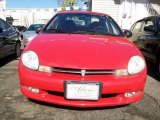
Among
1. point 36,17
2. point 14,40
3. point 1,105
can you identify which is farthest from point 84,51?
point 36,17

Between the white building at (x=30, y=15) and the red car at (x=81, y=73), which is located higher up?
the red car at (x=81, y=73)

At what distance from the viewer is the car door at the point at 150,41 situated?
22.3 ft

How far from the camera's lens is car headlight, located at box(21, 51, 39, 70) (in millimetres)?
3889

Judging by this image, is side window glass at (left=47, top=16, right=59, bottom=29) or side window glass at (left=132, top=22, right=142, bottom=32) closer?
side window glass at (left=47, top=16, right=59, bottom=29)

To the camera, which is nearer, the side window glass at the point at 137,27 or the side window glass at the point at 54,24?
the side window glass at the point at 54,24

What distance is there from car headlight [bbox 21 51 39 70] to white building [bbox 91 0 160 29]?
14.2 metres

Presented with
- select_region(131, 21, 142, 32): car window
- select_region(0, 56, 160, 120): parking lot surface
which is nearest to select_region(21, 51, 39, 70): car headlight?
select_region(0, 56, 160, 120): parking lot surface

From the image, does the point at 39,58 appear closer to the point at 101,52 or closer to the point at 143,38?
the point at 101,52

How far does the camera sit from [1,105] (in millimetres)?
4426

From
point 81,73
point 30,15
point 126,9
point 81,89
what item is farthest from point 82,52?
point 30,15

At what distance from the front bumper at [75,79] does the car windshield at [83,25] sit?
4.67ft

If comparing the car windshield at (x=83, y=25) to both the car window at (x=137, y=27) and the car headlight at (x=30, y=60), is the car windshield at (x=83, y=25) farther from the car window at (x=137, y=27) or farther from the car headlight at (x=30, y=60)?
the car window at (x=137, y=27)

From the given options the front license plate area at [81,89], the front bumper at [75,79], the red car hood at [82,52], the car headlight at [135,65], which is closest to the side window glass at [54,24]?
the red car hood at [82,52]

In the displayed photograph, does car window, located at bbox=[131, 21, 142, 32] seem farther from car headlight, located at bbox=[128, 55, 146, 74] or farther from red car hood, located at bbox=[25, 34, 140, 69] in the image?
car headlight, located at bbox=[128, 55, 146, 74]
